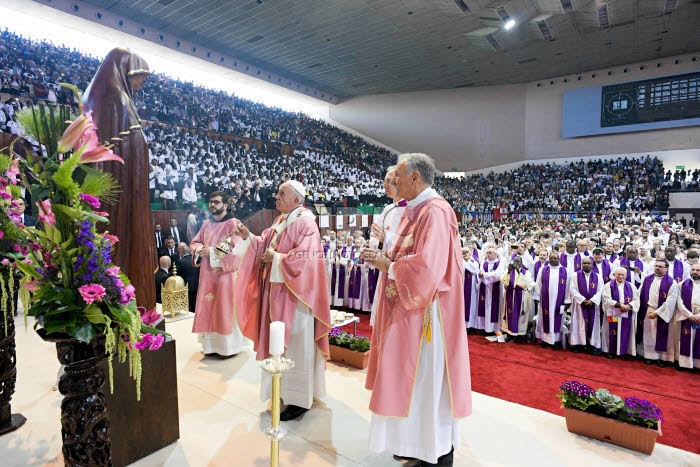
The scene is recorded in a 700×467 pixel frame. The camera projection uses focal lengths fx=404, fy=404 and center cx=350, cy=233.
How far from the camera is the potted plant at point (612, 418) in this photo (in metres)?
3.33

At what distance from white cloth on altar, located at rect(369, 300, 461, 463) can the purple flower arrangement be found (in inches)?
59.6

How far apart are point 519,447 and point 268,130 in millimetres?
20185

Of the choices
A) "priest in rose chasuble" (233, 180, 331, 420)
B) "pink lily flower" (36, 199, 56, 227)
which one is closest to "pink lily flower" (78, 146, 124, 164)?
"pink lily flower" (36, 199, 56, 227)

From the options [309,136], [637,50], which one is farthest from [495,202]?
[309,136]

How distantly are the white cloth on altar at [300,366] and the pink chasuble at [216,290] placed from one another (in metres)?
1.73

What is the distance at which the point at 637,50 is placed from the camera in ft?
67.6

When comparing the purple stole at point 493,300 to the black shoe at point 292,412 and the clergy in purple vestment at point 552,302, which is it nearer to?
the clergy in purple vestment at point 552,302

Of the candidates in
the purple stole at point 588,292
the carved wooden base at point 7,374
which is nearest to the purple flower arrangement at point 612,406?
the purple stole at point 588,292

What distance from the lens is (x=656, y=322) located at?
6.16m

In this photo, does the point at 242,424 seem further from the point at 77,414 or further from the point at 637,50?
the point at 637,50

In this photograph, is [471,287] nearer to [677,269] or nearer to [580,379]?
[580,379]

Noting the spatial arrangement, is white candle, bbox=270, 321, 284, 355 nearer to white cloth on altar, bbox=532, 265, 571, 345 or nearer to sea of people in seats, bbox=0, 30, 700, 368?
sea of people in seats, bbox=0, 30, 700, 368

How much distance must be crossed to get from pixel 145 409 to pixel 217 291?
2.48m

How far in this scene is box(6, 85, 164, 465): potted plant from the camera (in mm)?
1647
